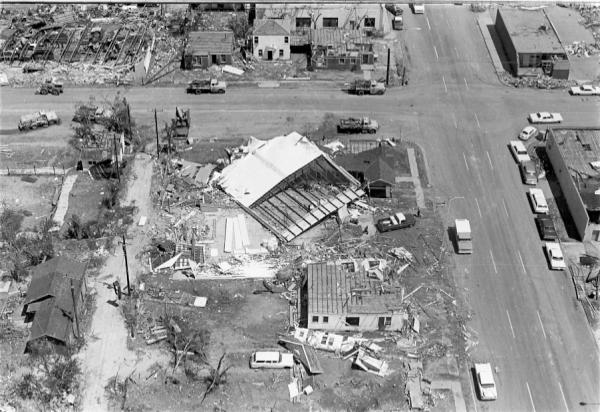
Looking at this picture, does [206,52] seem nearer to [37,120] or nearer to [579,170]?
[37,120]

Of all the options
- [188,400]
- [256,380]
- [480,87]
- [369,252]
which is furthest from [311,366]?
[480,87]

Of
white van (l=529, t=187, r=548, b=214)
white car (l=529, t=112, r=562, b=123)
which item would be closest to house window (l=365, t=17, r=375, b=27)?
white car (l=529, t=112, r=562, b=123)

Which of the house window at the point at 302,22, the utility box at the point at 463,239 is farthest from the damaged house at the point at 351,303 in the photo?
the house window at the point at 302,22

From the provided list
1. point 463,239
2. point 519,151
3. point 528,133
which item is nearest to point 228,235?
point 463,239

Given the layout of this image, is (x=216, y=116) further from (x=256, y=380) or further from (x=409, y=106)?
(x=256, y=380)

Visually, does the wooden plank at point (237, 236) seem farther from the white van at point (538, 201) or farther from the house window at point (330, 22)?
the house window at point (330, 22)

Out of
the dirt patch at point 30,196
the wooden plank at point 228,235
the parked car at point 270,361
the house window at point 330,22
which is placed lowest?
the dirt patch at point 30,196

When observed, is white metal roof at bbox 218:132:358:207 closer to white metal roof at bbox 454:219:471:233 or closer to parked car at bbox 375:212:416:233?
parked car at bbox 375:212:416:233
